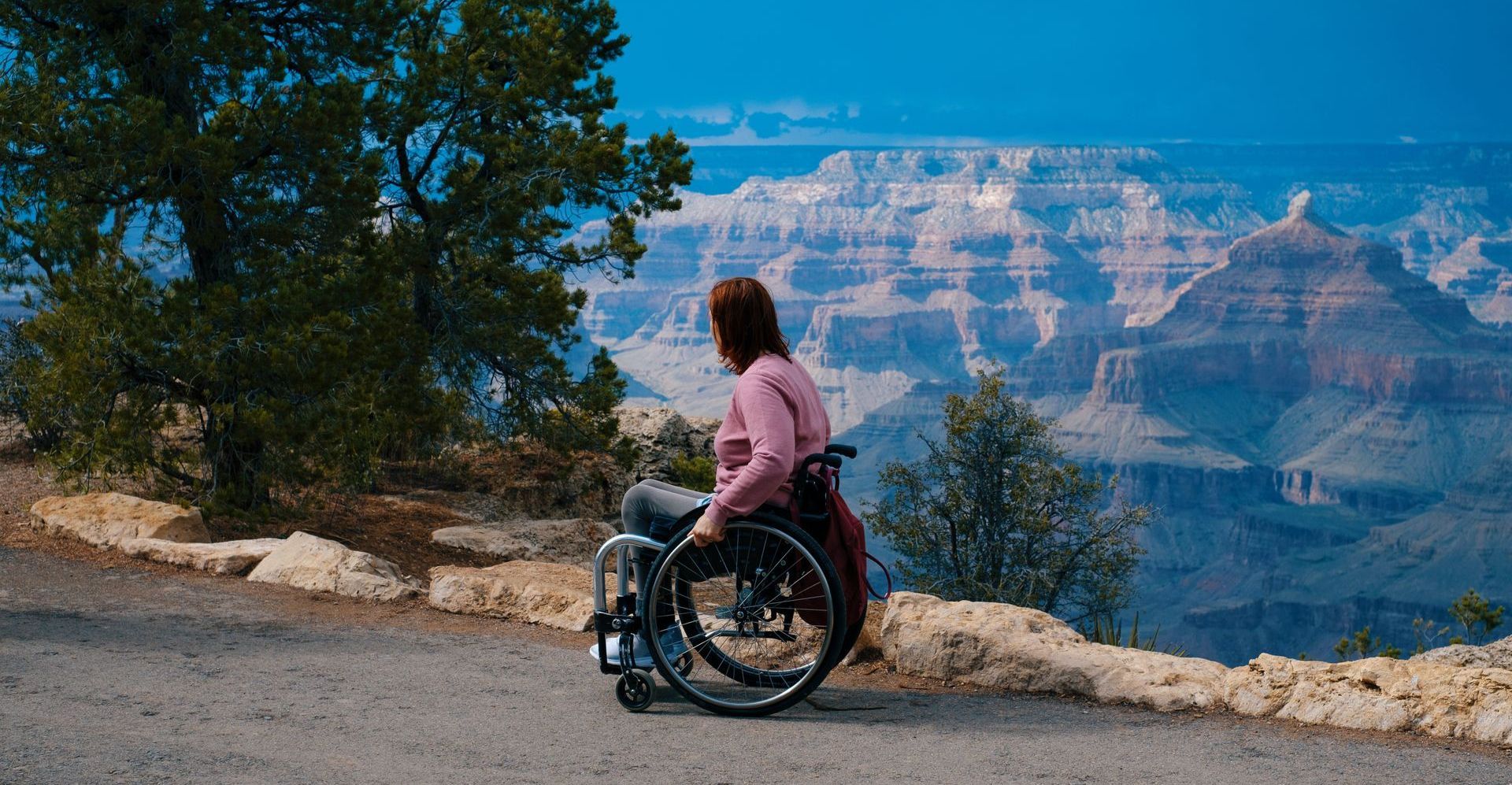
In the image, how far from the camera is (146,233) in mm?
11156

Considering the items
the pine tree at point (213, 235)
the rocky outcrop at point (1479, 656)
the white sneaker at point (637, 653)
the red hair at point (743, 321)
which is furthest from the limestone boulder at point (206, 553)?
the rocky outcrop at point (1479, 656)

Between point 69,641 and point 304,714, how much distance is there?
6.61 feet

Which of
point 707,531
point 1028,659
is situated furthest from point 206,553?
point 1028,659

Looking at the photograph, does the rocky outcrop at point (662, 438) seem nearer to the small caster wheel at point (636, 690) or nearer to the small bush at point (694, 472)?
the small bush at point (694, 472)

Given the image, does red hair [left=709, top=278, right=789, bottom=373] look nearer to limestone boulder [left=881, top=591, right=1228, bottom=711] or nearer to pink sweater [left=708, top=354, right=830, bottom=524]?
pink sweater [left=708, top=354, right=830, bottom=524]

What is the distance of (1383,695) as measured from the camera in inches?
210

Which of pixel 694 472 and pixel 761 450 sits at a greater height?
pixel 761 450

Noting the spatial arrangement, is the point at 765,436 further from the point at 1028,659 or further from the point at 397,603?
the point at 397,603

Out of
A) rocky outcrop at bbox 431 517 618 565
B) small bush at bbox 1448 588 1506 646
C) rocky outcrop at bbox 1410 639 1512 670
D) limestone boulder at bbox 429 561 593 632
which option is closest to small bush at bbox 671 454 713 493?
rocky outcrop at bbox 431 517 618 565

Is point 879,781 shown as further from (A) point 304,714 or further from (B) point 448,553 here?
(B) point 448,553

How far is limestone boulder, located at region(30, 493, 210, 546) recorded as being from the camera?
30.1 feet

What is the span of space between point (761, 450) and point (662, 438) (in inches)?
496

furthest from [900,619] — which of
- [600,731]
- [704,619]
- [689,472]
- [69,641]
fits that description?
[689,472]

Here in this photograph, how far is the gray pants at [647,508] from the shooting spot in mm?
5551
